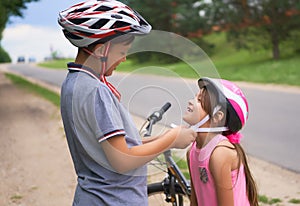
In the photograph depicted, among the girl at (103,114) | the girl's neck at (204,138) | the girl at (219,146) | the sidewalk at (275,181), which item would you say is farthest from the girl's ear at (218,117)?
the sidewalk at (275,181)

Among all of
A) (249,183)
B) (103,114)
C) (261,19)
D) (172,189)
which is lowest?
(261,19)

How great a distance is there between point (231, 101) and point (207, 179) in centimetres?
35

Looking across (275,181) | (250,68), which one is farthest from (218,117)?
(250,68)

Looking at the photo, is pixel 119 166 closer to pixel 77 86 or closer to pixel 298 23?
pixel 77 86

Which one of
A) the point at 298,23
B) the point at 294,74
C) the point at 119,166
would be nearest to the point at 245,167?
the point at 119,166

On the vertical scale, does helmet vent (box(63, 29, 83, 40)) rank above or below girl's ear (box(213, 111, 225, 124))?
above

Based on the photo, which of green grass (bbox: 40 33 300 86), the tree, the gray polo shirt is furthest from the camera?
the tree

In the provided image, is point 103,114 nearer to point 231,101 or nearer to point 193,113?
point 193,113

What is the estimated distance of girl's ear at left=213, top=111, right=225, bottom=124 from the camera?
6.41 ft

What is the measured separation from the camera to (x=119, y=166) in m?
1.63

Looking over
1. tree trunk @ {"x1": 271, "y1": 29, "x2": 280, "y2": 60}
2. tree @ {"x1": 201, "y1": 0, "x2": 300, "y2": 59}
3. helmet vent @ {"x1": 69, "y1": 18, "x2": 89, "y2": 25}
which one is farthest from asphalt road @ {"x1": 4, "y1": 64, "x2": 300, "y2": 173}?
tree trunk @ {"x1": 271, "y1": 29, "x2": 280, "y2": 60}

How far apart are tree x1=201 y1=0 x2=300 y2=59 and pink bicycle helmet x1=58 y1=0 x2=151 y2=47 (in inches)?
757

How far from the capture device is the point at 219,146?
2.04 meters

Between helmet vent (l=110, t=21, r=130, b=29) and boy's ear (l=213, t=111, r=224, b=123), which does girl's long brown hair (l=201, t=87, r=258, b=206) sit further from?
helmet vent (l=110, t=21, r=130, b=29)
